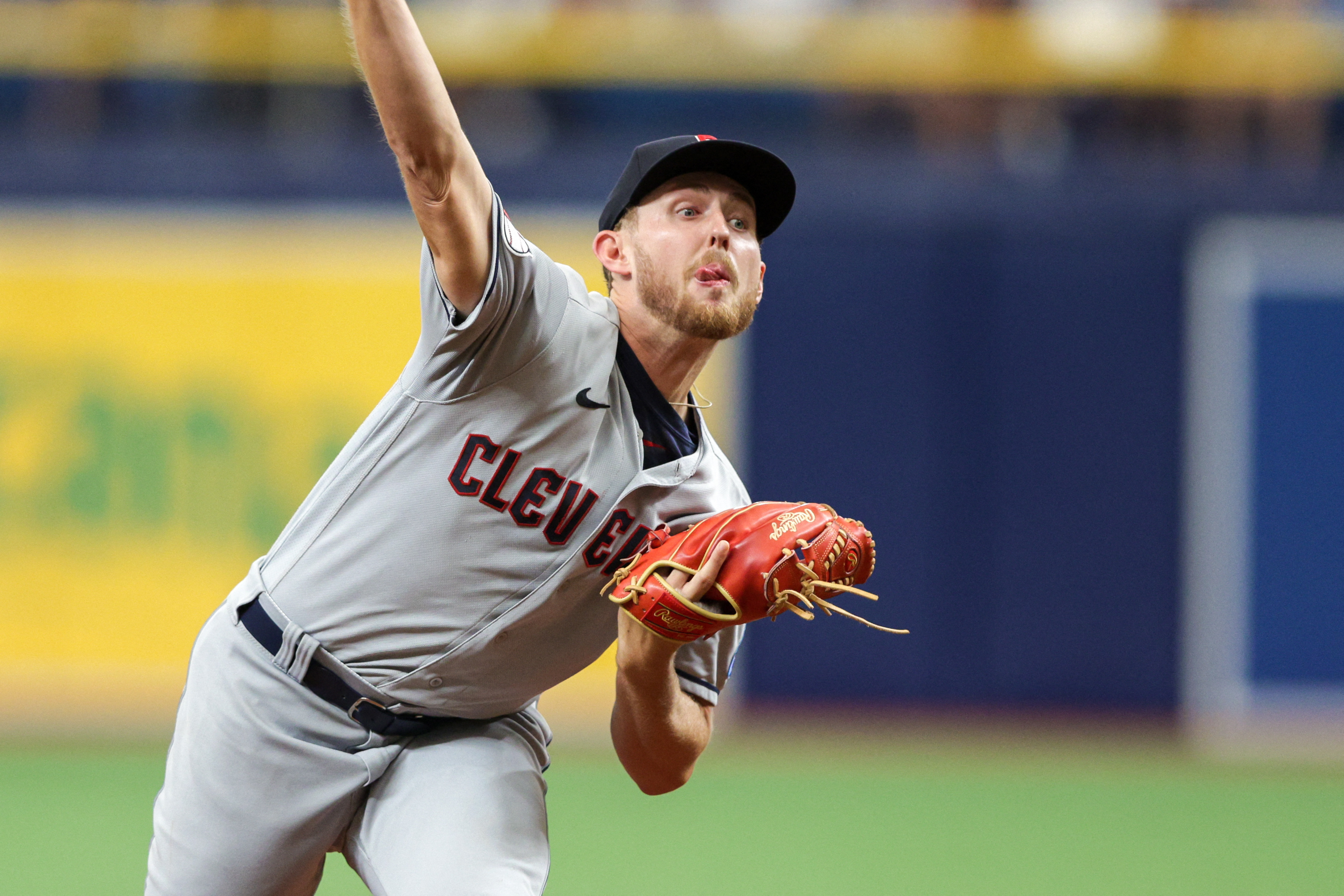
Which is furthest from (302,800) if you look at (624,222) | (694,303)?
(624,222)

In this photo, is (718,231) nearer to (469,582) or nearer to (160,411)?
(469,582)

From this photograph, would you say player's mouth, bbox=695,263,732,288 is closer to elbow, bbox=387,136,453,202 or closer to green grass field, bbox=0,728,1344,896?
elbow, bbox=387,136,453,202

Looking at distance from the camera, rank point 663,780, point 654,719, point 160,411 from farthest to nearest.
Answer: point 160,411
point 663,780
point 654,719

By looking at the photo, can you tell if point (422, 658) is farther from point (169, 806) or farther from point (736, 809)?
point (736, 809)

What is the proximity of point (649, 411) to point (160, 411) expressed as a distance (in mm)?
5776

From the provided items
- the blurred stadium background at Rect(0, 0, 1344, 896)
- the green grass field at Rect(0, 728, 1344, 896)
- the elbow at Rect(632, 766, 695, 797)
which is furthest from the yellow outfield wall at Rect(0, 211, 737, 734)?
the elbow at Rect(632, 766, 695, 797)

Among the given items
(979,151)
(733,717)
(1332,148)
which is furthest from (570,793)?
(1332,148)

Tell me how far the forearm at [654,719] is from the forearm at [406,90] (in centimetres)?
97

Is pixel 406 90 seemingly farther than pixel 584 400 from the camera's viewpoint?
No

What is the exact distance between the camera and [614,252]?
323 cm

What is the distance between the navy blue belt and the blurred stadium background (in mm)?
4396

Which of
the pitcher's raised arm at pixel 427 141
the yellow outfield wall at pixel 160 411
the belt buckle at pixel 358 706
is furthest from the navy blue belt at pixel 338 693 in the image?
the yellow outfield wall at pixel 160 411

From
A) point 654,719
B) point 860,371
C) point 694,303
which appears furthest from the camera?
point 860,371

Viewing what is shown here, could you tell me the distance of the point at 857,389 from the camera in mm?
8789
